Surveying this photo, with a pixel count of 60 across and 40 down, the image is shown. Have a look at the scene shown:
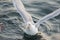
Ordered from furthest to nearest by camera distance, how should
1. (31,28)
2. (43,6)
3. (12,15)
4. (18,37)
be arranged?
(43,6) < (12,15) < (18,37) < (31,28)

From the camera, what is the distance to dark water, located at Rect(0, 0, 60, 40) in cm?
524

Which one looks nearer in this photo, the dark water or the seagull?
the seagull

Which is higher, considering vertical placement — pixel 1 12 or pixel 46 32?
pixel 1 12

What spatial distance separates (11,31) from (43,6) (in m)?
1.44

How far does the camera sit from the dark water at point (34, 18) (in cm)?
524

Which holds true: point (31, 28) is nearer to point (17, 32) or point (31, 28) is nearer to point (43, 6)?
point (17, 32)

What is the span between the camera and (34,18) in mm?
5773

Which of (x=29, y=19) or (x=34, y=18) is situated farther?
(x=34, y=18)

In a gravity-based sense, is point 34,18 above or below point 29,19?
above

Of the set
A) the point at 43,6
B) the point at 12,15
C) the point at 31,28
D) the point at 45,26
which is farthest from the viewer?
the point at 43,6

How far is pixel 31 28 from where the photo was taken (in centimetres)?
426

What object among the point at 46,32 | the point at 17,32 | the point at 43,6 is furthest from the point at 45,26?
the point at 43,6

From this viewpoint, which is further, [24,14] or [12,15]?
Answer: [12,15]

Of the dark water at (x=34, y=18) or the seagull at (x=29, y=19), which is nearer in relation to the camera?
the seagull at (x=29, y=19)
